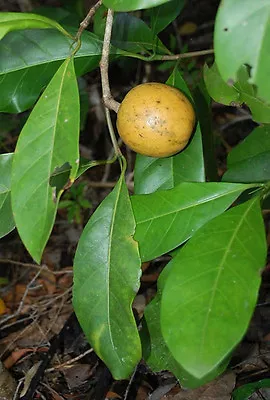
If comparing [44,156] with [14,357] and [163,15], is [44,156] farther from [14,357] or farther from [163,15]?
[14,357]

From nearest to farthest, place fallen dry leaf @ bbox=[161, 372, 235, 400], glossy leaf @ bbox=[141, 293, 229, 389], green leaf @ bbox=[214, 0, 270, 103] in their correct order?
green leaf @ bbox=[214, 0, 270, 103] < glossy leaf @ bbox=[141, 293, 229, 389] < fallen dry leaf @ bbox=[161, 372, 235, 400]

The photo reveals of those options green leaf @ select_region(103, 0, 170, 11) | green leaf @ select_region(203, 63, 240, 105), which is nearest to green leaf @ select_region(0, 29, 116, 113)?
green leaf @ select_region(203, 63, 240, 105)

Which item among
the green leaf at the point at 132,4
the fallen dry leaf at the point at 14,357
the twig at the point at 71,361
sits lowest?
the fallen dry leaf at the point at 14,357

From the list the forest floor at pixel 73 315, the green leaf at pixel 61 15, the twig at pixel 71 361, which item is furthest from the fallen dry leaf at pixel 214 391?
the green leaf at pixel 61 15

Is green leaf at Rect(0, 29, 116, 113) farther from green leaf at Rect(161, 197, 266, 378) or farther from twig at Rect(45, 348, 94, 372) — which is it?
twig at Rect(45, 348, 94, 372)

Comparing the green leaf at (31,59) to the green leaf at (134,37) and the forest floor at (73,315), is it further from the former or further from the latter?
the forest floor at (73,315)
